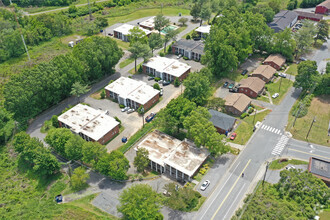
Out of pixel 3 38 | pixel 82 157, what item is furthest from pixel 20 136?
pixel 3 38

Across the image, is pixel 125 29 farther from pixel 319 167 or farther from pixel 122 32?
pixel 319 167

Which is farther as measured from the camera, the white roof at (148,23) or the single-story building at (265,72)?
the white roof at (148,23)

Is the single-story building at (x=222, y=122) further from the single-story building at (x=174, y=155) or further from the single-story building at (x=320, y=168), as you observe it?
the single-story building at (x=320, y=168)

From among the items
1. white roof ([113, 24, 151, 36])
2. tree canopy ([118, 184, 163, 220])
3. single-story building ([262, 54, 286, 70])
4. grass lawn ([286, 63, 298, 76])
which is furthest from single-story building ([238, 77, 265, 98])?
white roof ([113, 24, 151, 36])

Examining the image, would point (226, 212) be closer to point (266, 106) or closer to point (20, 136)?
point (266, 106)

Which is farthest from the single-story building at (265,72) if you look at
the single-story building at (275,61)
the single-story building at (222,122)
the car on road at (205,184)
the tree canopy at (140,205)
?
the tree canopy at (140,205)

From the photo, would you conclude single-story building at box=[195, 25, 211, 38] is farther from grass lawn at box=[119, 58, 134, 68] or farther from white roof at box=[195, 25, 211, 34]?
grass lawn at box=[119, 58, 134, 68]
